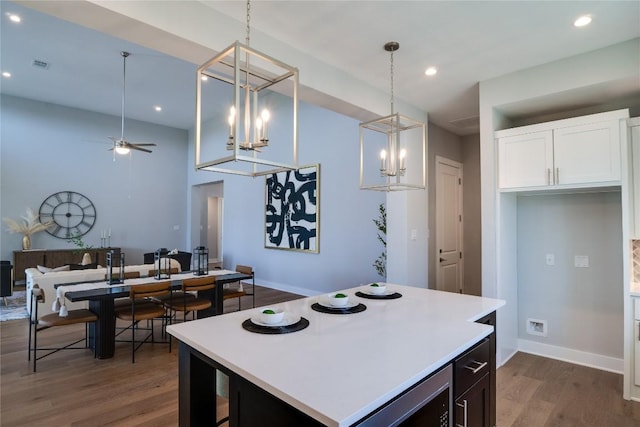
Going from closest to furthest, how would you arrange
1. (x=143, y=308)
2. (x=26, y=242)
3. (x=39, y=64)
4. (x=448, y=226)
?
(x=143, y=308), (x=448, y=226), (x=39, y=64), (x=26, y=242)

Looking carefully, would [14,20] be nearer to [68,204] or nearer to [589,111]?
[68,204]

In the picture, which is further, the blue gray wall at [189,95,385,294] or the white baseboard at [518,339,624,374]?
the blue gray wall at [189,95,385,294]

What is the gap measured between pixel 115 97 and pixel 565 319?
897cm

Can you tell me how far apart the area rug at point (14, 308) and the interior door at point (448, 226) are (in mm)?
6295

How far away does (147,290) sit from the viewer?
11.7 ft

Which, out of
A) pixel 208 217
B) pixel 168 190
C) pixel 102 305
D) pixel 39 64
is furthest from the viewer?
pixel 208 217

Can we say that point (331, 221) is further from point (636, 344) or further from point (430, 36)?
point (636, 344)

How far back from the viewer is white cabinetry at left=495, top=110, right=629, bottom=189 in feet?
9.57

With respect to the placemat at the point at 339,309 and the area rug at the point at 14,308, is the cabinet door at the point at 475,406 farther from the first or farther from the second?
the area rug at the point at 14,308

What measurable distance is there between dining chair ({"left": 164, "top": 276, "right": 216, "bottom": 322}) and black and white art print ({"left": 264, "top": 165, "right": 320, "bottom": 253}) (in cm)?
259

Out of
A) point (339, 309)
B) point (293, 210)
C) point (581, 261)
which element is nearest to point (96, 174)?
point (293, 210)

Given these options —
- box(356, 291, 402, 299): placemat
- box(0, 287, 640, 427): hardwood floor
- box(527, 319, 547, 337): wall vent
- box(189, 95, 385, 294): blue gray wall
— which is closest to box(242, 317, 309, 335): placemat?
box(356, 291, 402, 299): placemat

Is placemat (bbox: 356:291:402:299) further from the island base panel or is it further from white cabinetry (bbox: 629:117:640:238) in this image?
white cabinetry (bbox: 629:117:640:238)

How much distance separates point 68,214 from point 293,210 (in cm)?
572
